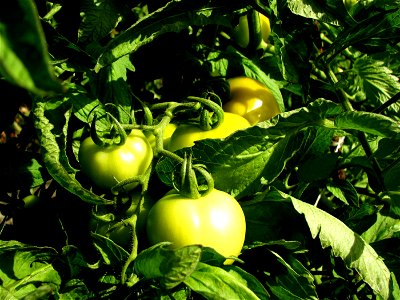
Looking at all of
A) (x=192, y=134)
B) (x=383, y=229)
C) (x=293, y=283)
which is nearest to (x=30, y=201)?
(x=192, y=134)

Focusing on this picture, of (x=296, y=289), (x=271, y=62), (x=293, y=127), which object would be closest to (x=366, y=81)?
(x=271, y=62)

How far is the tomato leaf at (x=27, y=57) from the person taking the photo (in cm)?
23

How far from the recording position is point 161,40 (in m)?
0.91

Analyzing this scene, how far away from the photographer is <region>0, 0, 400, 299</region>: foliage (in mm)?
632

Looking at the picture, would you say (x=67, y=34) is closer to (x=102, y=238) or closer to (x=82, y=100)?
(x=82, y=100)

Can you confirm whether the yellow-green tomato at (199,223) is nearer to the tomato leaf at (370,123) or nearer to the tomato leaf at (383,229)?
the tomato leaf at (370,123)

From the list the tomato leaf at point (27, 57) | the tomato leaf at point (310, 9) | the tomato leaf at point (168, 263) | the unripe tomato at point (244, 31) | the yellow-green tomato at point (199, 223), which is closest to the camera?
the tomato leaf at point (27, 57)

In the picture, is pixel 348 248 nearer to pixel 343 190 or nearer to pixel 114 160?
pixel 343 190

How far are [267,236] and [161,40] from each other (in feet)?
1.33

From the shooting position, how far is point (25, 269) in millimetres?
664

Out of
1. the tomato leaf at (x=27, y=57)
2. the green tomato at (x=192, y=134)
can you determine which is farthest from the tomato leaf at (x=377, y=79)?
the tomato leaf at (x=27, y=57)

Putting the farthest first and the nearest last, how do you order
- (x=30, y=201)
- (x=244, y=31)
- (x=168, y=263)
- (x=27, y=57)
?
(x=244, y=31) < (x=30, y=201) < (x=168, y=263) < (x=27, y=57)

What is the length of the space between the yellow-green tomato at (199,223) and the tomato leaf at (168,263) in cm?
3

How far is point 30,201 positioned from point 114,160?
0.26 metres
